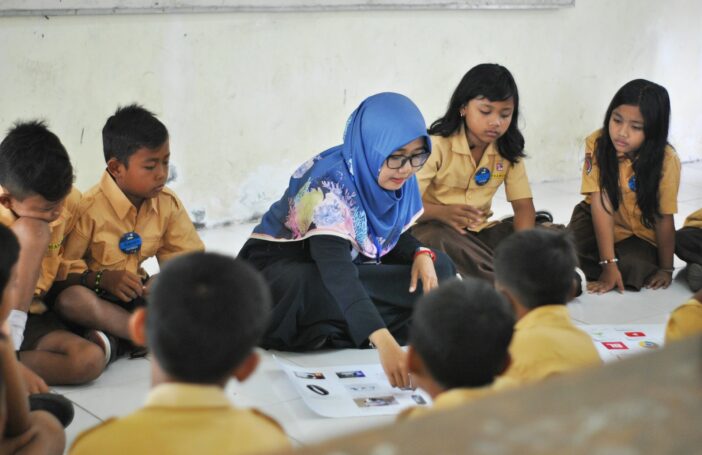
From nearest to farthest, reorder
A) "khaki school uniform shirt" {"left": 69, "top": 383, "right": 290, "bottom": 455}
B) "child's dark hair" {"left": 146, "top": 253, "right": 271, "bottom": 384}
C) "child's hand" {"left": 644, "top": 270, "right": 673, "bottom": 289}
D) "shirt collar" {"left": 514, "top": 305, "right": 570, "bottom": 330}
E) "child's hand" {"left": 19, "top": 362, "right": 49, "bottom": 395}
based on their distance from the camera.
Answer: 1. "khaki school uniform shirt" {"left": 69, "top": 383, "right": 290, "bottom": 455}
2. "child's dark hair" {"left": 146, "top": 253, "right": 271, "bottom": 384}
3. "shirt collar" {"left": 514, "top": 305, "right": 570, "bottom": 330}
4. "child's hand" {"left": 19, "top": 362, "right": 49, "bottom": 395}
5. "child's hand" {"left": 644, "top": 270, "right": 673, "bottom": 289}

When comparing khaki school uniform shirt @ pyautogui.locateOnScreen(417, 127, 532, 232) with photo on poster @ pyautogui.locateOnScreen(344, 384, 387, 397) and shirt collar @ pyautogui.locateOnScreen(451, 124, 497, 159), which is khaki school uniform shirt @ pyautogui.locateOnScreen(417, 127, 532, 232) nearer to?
shirt collar @ pyautogui.locateOnScreen(451, 124, 497, 159)

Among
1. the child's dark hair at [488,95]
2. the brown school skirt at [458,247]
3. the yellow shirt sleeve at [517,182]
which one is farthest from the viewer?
the yellow shirt sleeve at [517,182]

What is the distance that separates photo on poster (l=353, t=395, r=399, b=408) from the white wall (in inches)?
80.8

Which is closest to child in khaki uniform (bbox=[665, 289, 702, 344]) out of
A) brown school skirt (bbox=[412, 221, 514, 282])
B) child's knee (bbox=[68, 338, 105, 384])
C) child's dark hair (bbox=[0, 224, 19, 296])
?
brown school skirt (bbox=[412, 221, 514, 282])

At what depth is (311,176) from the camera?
9.07 ft

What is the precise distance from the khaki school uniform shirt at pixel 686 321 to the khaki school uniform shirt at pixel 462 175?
4.55ft

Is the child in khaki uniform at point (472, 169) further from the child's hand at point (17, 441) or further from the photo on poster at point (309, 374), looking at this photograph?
the child's hand at point (17, 441)

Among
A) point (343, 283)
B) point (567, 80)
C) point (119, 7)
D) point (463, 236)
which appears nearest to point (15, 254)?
point (343, 283)

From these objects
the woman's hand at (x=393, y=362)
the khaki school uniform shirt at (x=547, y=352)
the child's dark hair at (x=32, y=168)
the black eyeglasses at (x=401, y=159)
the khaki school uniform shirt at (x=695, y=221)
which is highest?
the child's dark hair at (x=32, y=168)

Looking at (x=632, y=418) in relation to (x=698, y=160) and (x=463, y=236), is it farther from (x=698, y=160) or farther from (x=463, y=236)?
(x=698, y=160)

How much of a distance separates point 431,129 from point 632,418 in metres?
2.89

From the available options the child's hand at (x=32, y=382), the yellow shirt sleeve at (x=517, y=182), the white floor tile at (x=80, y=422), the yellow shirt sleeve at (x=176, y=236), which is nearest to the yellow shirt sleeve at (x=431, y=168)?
the yellow shirt sleeve at (x=517, y=182)

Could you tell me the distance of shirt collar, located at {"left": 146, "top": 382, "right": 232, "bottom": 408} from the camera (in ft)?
3.92

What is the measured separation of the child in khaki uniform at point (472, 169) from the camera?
3.20 meters
